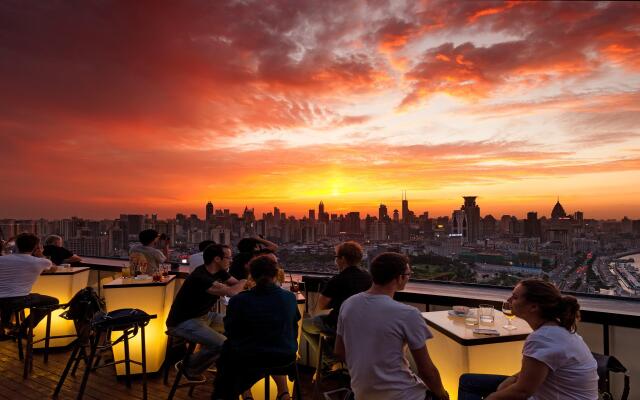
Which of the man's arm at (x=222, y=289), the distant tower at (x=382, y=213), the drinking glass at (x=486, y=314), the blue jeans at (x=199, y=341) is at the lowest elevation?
the blue jeans at (x=199, y=341)

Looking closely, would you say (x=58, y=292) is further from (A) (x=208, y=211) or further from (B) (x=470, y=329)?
(A) (x=208, y=211)

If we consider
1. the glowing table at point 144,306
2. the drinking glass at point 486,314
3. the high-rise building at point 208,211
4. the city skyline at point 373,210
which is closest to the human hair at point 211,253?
the glowing table at point 144,306

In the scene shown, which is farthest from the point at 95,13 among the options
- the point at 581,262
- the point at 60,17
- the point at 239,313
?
the point at 581,262

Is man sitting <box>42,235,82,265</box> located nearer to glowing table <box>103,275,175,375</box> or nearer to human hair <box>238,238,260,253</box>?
glowing table <box>103,275,175,375</box>

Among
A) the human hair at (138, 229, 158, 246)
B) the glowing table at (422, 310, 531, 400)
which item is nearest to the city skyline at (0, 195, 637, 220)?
the human hair at (138, 229, 158, 246)

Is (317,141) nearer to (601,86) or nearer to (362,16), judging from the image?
(362,16)

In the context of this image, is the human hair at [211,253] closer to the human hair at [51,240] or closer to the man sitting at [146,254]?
the man sitting at [146,254]

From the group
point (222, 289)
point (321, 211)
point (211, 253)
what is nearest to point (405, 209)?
point (321, 211)

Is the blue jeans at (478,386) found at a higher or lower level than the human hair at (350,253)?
lower
